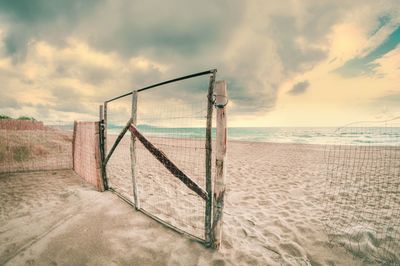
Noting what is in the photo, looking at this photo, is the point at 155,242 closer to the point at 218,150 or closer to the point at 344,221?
the point at 218,150

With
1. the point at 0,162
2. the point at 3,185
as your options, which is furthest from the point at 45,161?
the point at 3,185

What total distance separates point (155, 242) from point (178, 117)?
208 cm

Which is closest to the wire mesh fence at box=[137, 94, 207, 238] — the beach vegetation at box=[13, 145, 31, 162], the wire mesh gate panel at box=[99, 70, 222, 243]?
the wire mesh gate panel at box=[99, 70, 222, 243]

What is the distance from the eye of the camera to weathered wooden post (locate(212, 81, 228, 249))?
259cm

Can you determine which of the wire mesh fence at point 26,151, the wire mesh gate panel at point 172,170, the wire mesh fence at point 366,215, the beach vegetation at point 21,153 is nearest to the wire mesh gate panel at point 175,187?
the wire mesh gate panel at point 172,170

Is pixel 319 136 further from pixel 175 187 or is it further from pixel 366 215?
pixel 175 187

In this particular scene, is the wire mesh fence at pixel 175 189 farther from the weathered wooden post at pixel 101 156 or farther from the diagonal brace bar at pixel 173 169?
the weathered wooden post at pixel 101 156

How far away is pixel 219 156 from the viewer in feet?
8.70

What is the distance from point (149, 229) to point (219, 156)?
1883 mm

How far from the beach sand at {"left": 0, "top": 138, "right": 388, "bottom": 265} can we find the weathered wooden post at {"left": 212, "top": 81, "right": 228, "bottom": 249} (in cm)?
42

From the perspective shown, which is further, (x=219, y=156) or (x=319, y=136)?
(x=319, y=136)

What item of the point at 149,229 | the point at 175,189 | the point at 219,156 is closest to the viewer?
the point at 219,156

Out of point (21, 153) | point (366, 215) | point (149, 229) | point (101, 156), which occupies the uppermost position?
point (101, 156)

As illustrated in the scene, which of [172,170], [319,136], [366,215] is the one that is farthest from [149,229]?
[319,136]
